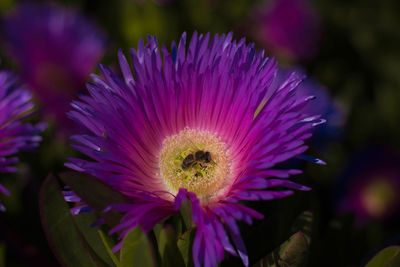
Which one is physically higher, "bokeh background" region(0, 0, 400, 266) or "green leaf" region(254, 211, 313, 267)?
"bokeh background" region(0, 0, 400, 266)

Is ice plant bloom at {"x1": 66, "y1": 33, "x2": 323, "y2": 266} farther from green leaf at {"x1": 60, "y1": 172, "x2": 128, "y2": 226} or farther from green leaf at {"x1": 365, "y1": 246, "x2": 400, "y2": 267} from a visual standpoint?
green leaf at {"x1": 365, "y1": 246, "x2": 400, "y2": 267}

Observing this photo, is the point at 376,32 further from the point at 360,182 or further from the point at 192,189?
the point at 192,189

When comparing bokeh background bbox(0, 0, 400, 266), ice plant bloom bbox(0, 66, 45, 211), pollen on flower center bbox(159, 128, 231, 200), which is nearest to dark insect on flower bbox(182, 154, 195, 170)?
pollen on flower center bbox(159, 128, 231, 200)

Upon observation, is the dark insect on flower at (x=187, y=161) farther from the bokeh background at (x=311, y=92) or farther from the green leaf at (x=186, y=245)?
the green leaf at (x=186, y=245)

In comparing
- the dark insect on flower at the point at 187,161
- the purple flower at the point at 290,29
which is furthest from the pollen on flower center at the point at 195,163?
the purple flower at the point at 290,29

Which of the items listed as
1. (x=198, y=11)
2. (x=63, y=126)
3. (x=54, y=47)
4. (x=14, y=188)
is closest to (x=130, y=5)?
(x=198, y=11)

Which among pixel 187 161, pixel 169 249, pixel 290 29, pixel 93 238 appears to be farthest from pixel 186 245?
pixel 290 29

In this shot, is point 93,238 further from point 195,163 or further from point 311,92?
point 311,92
